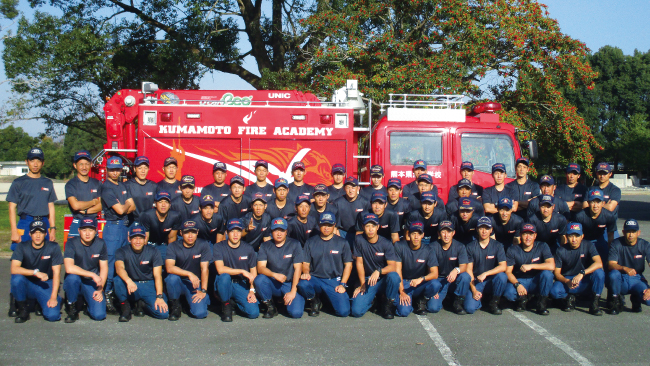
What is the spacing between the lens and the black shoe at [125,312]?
6527 mm

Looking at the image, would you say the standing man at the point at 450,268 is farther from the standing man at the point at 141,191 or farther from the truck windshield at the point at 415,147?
the standing man at the point at 141,191

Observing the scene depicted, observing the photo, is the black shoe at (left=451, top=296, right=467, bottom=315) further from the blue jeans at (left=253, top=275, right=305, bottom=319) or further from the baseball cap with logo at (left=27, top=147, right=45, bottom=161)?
the baseball cap with logo at (left=27, top=147, right=45, bottom=161)

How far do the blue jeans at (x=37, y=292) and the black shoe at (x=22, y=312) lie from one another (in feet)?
0.18

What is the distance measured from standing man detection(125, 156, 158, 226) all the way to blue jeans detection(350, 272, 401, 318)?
10.1 feet

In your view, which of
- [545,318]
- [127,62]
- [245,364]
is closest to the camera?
[245,364]

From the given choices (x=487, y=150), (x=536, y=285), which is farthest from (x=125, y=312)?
(x=487, y=150)

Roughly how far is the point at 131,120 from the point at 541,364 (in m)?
7.06

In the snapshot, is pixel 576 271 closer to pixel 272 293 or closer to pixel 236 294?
pixel 272 293

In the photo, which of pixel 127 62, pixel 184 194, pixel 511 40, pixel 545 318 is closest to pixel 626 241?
pixel 545 318

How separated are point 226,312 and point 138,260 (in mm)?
1230

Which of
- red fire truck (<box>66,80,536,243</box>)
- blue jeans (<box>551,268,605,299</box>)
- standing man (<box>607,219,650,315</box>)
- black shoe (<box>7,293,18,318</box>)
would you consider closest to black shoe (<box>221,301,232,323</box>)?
black shoe (<box>7,293,18,318</box>)

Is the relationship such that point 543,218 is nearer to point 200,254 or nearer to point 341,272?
point 341,272

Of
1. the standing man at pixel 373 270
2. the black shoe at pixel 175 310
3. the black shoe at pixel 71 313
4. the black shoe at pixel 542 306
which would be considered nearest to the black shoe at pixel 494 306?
the black shoe at pixel 542 306

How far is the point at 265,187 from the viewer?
8336mm
